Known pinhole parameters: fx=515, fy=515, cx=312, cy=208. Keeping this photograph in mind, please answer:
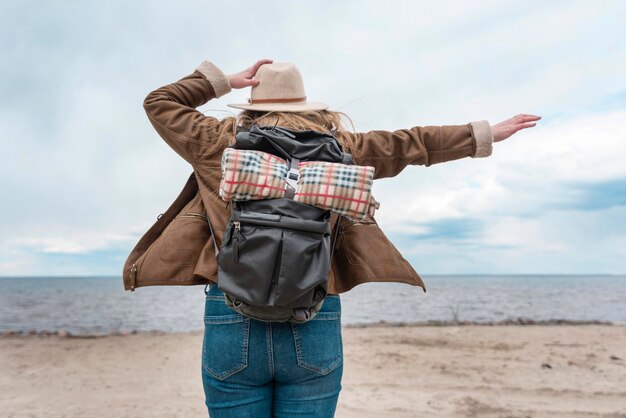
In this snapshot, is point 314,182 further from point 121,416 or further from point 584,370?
point 584,370

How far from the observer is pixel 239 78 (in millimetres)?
2240

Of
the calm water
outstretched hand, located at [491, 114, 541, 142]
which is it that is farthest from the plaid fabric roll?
the calm water

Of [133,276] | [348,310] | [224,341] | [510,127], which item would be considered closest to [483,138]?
[510,127]

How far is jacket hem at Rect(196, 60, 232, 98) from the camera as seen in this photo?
7.38ft

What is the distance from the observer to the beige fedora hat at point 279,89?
2.08 metres

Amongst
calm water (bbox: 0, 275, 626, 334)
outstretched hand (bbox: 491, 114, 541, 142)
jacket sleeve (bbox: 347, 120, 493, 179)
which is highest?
outstretched hand (bbox: 491, 114, 541, 142)

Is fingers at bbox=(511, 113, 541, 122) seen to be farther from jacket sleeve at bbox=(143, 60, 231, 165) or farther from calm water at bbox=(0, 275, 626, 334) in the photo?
calm water at bbox=(0, 275, 626, 334)

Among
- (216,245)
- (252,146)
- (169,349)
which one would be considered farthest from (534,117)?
(169,349)

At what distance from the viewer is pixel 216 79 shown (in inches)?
88.8

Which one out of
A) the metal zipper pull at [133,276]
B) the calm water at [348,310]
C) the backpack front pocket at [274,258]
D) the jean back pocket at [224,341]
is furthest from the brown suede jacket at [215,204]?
the calm water at [348,310]

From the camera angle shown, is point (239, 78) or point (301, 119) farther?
point (239, 78)

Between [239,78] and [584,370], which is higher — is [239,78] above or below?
above

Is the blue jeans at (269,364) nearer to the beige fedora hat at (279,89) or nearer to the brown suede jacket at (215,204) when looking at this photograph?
the brown suede jacket at (215,204)

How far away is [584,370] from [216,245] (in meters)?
5.59
